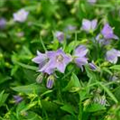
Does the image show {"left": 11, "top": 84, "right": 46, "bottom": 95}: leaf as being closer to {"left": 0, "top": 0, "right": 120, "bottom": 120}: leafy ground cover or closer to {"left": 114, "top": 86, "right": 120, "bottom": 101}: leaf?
{"left": 0, "top": 0, "right": 120, "bottom": 120}: leafy ground cover

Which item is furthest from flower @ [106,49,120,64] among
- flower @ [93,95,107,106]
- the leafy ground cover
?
flower @ [93,95,107,106]

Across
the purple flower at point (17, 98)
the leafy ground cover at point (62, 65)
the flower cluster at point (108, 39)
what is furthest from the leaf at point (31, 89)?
the flower cluster at point (108, 39)

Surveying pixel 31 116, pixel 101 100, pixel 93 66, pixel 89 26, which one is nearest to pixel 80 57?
pixel 93 66

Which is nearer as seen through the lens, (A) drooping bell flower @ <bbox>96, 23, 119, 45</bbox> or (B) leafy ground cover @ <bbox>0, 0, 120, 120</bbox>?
(B) leafy ground cover @ <bbox>0, 0, 120, 120</bbox>

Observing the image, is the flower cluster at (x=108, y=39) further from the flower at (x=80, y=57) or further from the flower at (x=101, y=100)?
the flower at (x=101, y=100)

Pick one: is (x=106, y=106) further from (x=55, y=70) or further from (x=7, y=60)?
(x=7, y=60)

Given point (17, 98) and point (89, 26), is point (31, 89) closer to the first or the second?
point (17, 98)

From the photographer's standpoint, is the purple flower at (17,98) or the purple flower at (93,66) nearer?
the purple flower at (93,66)


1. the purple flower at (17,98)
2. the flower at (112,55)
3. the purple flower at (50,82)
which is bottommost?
the purple flower at (17,98)
